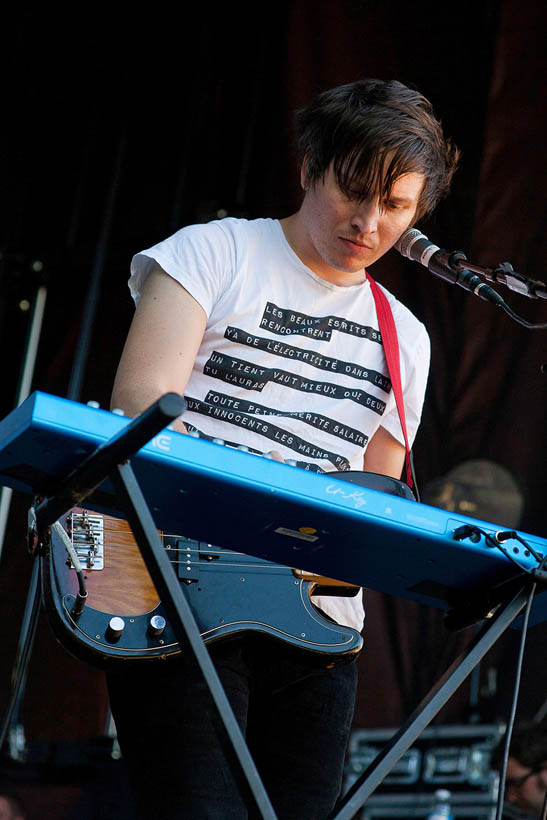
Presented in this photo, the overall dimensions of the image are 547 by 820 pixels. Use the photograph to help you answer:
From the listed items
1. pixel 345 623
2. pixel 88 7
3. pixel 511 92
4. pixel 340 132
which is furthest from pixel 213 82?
pixel 345 623

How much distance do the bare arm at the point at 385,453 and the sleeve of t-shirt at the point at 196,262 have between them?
1.57ft

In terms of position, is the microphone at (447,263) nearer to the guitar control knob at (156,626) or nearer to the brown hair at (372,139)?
the brown hair at (372,139)

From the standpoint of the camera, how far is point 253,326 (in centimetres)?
195

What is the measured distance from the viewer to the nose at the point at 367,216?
195cm

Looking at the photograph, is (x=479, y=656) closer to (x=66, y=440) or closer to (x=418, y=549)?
(x=418, y=549)

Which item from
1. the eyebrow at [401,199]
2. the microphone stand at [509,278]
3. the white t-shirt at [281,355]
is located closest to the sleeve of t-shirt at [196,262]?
the white t-shirt at [281,355]

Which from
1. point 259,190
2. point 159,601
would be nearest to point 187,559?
point 159,601

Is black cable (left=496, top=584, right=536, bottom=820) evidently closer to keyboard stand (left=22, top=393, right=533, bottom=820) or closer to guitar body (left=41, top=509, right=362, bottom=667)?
keyboard stand (left=22, top=393, right=533, bottom=820)

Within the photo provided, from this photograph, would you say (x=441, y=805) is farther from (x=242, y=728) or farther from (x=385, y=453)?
(x=242, y=728)

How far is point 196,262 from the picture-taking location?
1879 mm

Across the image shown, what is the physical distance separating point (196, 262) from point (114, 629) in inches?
26.8

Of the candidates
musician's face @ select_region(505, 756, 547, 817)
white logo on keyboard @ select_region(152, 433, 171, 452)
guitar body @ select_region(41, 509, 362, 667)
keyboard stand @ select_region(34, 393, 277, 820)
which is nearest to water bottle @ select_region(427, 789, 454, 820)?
musician's face @ select_region(505, 756, 547, 817)

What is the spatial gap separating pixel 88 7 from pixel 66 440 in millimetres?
3478

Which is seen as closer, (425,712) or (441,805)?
(425,712)
